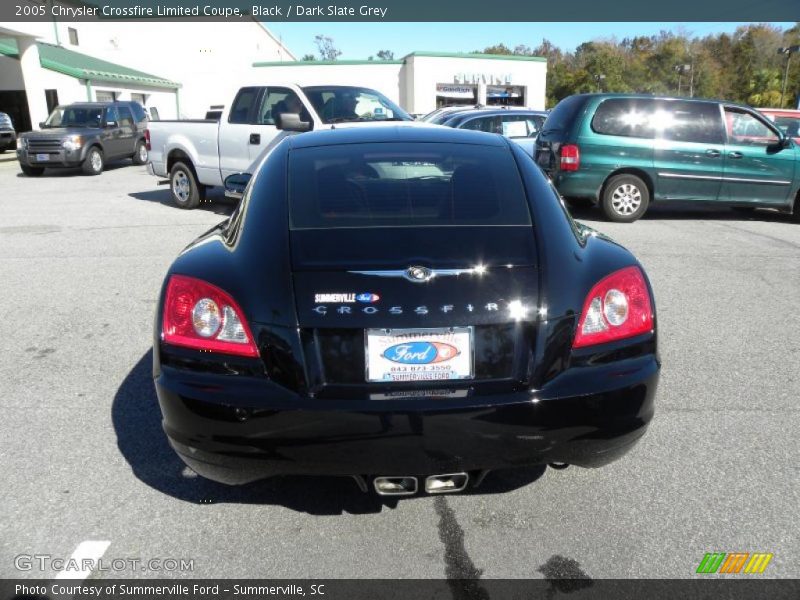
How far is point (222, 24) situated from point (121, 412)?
A: 5391 cm

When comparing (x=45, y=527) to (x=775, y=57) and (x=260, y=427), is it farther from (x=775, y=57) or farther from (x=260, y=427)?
(x=775, y=57)

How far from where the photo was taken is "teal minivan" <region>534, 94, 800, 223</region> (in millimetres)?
9742

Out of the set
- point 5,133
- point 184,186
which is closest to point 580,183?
point 184,186

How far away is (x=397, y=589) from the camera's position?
2.36 m

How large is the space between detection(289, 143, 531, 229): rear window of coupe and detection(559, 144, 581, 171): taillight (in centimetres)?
671

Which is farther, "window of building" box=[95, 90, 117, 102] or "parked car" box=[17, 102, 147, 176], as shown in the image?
"window of building" box=[95, 90, 117, 102]

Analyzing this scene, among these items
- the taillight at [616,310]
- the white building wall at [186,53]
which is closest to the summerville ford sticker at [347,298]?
the taillight at [616,310]

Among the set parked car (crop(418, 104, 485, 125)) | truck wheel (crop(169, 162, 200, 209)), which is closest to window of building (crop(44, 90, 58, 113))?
parked car (crop(418, 104, 485, 125))

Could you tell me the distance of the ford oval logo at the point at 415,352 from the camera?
2332 millimetres

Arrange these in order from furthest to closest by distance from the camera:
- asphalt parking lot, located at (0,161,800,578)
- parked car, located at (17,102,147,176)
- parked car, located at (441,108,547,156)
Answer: parked car, located at (17,102,147,176) → parked car, located at (441,108,547,156) → asphalt parking lot, located at (0,161,800,578)

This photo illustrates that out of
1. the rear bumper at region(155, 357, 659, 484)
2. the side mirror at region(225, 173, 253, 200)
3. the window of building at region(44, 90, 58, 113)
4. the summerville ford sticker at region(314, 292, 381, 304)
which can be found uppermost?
the window of building at region(44, 90, 58, 113)

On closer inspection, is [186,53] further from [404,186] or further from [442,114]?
[404,186]

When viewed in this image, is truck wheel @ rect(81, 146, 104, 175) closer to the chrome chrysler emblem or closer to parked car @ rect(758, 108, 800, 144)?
parked car @ rect(758, 108, 800, 144)

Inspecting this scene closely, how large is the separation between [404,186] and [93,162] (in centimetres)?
1734
